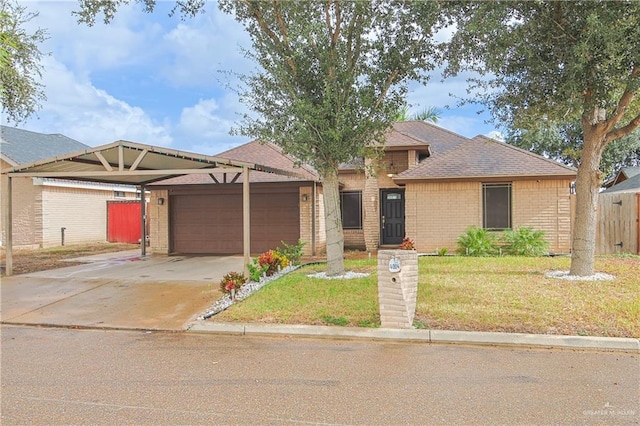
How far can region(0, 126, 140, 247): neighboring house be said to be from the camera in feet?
63.2

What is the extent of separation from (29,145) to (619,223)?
2327 cm

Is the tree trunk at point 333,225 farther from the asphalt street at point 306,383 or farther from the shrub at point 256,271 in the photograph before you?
the asphalt street at point 306,383

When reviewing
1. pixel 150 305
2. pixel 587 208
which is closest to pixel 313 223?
pixel 150 305

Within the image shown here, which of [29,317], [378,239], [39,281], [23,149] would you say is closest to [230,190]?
[378,239]

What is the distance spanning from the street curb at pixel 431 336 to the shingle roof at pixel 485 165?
8.71 metres

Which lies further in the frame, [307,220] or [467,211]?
[307,220]

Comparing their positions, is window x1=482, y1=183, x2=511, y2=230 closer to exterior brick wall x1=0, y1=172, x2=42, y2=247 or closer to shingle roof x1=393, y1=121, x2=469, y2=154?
shingle roof x1=393, y1=121, x2=469, y2=154

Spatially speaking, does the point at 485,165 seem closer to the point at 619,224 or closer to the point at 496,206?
the point at 496,206

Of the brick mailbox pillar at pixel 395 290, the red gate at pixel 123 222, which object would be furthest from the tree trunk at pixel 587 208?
the red gate at pixel 123 222

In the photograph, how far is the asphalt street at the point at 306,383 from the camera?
3.95 meters

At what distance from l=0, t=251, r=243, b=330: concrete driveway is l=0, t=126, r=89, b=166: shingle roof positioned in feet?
29.0

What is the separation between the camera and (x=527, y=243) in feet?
43.2

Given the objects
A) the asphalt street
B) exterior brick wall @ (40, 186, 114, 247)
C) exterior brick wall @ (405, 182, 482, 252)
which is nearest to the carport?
exterior brick wall @ (405, 182, 482, 252)

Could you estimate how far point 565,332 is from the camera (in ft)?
20.0
